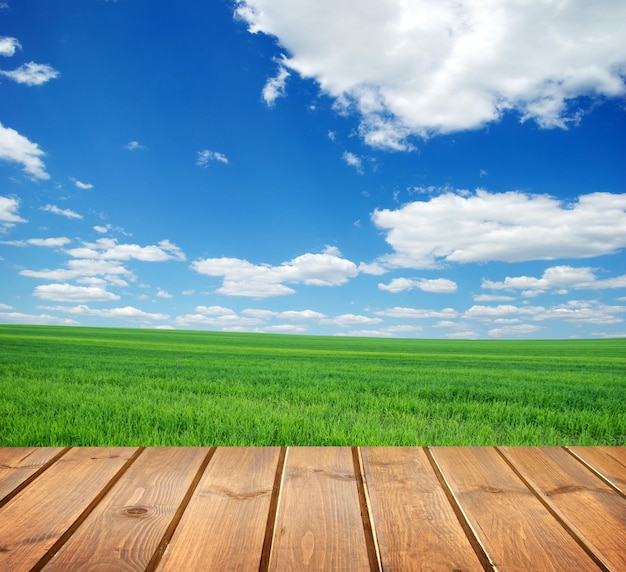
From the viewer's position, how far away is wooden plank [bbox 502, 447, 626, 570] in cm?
188

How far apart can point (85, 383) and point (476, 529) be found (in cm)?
876

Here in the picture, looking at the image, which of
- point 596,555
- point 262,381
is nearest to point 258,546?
point 596,555

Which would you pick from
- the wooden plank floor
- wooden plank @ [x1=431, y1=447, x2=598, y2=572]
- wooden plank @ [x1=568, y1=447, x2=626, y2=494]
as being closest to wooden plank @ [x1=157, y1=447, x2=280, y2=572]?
the wooden plank floor

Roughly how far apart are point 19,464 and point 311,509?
69.0 inches

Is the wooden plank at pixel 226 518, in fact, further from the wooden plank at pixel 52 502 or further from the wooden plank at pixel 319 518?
the wooden plank at pixel 52 502

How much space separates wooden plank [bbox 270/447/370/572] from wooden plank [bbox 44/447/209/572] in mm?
481

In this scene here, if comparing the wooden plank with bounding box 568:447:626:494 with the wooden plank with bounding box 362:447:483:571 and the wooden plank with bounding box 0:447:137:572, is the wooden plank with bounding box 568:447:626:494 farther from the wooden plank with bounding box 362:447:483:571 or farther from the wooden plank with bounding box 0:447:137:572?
the wooden plank with bounding box 0:447:137:572

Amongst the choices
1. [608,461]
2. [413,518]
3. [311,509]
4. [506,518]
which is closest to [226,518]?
[311,509]

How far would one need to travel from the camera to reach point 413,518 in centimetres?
203

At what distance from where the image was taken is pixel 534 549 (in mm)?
1819

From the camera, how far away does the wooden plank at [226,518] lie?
1.67 metres

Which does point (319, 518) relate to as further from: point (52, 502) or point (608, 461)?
point (608, 461)

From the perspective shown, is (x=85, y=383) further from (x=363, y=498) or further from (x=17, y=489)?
(x=363, y=498)

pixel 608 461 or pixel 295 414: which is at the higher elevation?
pixel 608 461
